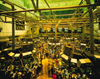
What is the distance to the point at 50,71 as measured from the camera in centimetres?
501

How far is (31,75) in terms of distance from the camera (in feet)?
14.1

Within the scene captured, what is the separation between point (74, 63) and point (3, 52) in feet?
13.8

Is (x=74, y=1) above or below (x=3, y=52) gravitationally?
above

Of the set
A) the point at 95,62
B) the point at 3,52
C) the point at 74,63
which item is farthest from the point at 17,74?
the point at 95,62

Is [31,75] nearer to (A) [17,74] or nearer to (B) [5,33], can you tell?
(A) [17,74]

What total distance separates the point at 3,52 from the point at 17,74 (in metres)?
1.63

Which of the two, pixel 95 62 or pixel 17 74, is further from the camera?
pixel 17 74

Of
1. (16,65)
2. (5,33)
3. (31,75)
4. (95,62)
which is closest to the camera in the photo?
(95,62)

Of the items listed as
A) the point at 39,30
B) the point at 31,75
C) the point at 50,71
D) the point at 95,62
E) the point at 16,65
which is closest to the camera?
the point at 95,62

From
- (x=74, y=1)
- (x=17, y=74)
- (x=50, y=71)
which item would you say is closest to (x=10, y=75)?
(x=17, y=74)

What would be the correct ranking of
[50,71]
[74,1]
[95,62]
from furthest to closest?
1. [74,1]
2. [50,71]
3. [95,62]

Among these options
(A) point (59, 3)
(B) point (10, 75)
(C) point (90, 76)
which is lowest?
(B) point (10, 75)

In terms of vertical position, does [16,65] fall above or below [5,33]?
below

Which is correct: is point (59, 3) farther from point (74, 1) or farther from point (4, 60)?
point (4, 60)
